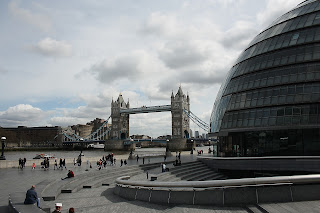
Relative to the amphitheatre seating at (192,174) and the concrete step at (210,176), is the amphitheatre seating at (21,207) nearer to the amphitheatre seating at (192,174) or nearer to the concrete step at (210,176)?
the amphitheatre seating at (192,174)

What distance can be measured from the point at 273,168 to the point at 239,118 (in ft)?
16.7

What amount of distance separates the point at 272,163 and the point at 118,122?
15697 cm

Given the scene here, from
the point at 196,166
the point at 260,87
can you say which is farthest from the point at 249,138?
the point at 196,166

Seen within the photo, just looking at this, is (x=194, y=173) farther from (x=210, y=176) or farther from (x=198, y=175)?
(x=210, y=176)

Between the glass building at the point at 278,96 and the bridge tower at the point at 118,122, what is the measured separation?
147477 mm

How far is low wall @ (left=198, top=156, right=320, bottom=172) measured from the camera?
19406 mm

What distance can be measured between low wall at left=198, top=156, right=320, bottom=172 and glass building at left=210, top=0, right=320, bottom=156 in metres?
0.57

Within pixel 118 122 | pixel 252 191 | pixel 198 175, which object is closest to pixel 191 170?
pixel 198 175

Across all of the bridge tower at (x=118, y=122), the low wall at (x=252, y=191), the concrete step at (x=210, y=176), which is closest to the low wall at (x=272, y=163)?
the concrete step at (x=210, y=176)

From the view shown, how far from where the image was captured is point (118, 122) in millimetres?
173750

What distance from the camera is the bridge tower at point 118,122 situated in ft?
559

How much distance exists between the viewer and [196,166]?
89.0ft

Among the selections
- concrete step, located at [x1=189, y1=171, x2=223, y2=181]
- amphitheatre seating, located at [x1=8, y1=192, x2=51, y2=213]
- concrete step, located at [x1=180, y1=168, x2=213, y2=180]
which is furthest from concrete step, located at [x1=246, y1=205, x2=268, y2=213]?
concrete step, located at [x1=189, y1=171, x2=223, y2=181]

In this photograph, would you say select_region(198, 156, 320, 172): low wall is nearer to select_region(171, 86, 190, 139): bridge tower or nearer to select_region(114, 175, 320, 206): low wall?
select_region(114, 175, 320, 206): low wall
